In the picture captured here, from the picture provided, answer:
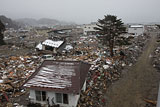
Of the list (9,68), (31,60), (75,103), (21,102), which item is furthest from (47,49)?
(75,103)

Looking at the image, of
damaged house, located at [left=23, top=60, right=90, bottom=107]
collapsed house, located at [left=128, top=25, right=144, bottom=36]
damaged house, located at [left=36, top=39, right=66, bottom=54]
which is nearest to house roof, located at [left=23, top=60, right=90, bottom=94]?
damaged house, located at [left=23, top=60, right=90, bottom=107]

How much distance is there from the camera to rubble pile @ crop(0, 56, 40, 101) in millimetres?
10383

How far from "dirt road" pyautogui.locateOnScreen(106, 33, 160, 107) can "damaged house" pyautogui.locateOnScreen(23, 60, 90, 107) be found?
289 centimetres

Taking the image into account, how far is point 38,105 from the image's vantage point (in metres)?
8.30

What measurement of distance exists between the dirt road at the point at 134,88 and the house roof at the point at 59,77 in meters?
2.96

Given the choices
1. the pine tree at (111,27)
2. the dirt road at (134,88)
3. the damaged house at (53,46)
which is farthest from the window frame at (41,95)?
the damaged house at (53,46)

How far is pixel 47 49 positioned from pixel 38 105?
52.0 feet

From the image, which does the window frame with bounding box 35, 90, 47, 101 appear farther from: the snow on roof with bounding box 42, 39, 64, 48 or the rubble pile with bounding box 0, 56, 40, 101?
the snow on roof with bounding box 42, 39, 64, 48

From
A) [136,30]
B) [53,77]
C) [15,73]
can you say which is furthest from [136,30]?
→ [53,77]

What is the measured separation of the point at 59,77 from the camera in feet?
28.3

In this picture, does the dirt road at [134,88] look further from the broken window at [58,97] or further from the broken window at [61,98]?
the broken window at [58,97]

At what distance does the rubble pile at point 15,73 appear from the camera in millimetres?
10383

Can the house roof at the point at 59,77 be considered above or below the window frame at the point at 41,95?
above

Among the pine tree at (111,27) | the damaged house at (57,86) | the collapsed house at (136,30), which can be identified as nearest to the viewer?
the damaged house at (57,86)
